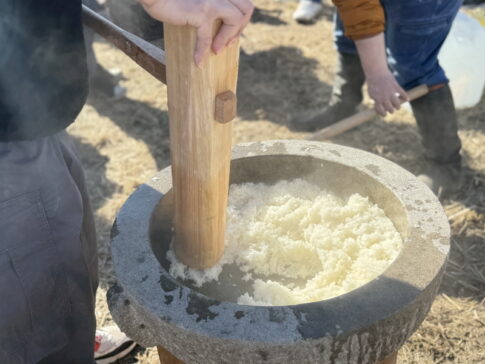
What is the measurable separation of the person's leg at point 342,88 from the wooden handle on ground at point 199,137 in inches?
89.2

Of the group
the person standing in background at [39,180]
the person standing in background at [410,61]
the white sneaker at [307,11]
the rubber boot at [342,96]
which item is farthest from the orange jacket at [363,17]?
the white sneaker at [307,11]

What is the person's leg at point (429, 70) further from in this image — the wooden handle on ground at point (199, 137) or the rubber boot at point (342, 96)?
the wooden handle on ground at point (199, 137)

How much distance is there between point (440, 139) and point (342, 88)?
33.7 inches

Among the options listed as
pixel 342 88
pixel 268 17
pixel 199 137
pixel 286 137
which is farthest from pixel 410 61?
pixel 268 17

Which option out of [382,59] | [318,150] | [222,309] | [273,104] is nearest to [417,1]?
[382,59]

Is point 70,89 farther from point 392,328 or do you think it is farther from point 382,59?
point 382,59

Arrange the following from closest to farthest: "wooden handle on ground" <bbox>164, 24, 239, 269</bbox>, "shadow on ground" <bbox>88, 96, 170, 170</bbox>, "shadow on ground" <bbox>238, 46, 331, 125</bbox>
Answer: "wooden handle on ground" <bbox>164, 24, 239, 269</bbox>, "shadow on ground" <bbox>88, 96, 170, 170</bbox>, "shadow on ground" <bbox>238, 46, 331, 125</bbox>

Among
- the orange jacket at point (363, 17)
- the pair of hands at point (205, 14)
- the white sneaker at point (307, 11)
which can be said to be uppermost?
the pair of hands at point (205, 14)

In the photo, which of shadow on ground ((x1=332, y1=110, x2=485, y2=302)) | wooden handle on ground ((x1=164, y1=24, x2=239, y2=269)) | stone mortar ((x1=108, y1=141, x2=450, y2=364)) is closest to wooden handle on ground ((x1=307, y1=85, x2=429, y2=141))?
shadow on ground ((x1=332, y1=110, x2=485, y2=302))

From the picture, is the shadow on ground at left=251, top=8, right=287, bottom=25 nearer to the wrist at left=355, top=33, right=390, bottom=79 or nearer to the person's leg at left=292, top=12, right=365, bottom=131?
the person's leg at left=292, top=12, right=365, bottom=131

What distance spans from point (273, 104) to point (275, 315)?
10.2 ft

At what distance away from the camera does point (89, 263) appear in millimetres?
2020

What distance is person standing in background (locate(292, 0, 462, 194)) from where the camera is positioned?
98.9 inches

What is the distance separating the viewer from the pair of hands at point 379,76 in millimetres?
2543
